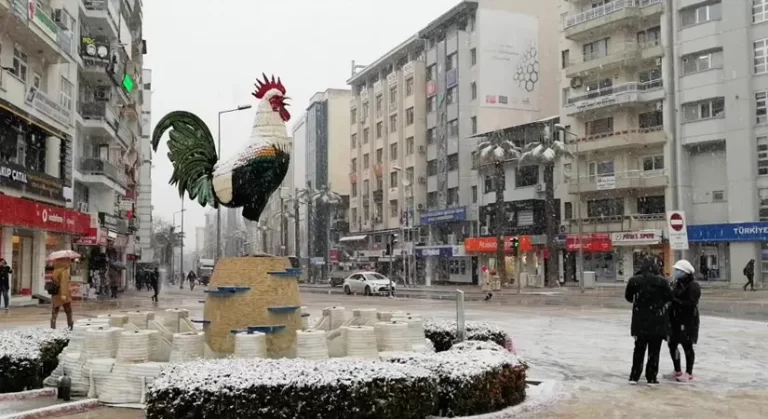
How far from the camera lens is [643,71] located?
5031 centimetres

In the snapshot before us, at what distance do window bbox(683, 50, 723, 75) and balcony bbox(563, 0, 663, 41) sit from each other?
13.1ft

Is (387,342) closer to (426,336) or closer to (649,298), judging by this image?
(426,336)

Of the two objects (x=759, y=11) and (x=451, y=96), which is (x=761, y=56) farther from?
(x=451, y=96)

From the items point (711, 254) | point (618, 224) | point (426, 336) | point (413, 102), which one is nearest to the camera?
point (426, 336)

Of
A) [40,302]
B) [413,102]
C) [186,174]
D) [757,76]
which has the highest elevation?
[413,102]

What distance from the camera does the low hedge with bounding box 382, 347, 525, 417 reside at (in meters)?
8.01

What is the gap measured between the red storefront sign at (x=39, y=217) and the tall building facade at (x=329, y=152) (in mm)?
59242

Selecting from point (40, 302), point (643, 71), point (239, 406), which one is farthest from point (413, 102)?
point (239, 406)

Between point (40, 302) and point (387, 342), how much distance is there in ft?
85.6

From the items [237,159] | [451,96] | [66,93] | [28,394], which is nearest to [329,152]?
[451,96]

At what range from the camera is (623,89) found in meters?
49.7

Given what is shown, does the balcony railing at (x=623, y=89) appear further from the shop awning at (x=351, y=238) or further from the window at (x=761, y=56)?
the shop awning at (x=351, y=238)

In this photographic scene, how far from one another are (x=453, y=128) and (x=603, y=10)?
1753cm

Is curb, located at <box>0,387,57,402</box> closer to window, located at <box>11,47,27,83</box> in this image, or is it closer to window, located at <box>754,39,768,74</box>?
window, located at <box>11,47,27,83</box>
